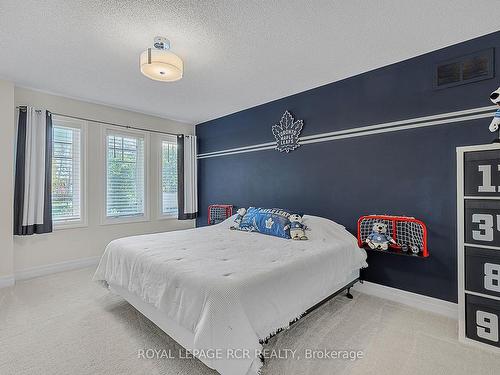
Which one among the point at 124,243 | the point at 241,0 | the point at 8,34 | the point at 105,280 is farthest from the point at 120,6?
the point at 105,280

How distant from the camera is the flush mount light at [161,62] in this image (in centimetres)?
218

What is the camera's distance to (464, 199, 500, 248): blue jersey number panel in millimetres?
1923

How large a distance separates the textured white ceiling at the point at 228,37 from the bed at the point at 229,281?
189 cm

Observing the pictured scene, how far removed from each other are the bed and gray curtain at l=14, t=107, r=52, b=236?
154 cm

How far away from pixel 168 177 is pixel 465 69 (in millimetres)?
4598

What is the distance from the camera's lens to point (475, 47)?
2.35m

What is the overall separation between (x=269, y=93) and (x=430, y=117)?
2.01 m

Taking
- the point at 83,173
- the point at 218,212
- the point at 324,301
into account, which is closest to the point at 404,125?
the point at 324,301

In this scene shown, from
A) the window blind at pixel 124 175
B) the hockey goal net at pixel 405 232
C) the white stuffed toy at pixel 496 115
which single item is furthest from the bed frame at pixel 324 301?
the window blind at pixel 124 175

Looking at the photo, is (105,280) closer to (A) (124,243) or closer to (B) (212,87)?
(A) (124,243)

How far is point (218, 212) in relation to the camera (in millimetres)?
4805

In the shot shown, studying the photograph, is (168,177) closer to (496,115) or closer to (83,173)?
(83,173)

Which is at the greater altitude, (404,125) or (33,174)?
(404,125)

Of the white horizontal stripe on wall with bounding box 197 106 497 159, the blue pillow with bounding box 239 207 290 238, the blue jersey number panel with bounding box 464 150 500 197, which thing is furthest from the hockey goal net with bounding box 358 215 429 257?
the white horizontal stripe on wall with bounding box 197 106 497 159
